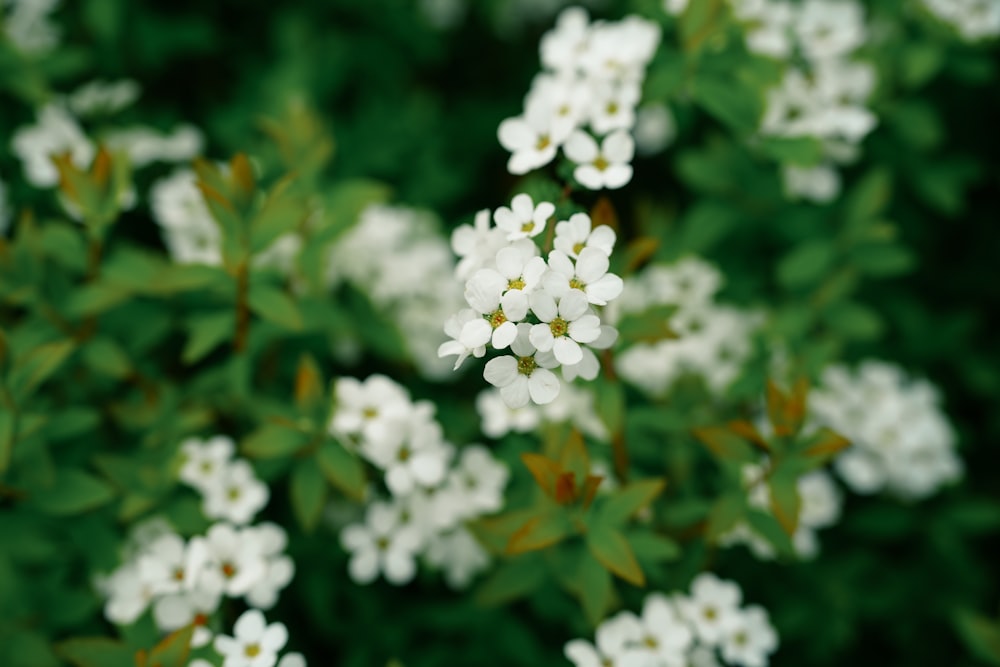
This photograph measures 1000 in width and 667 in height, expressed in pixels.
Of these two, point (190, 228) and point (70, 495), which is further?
point (190, 228)

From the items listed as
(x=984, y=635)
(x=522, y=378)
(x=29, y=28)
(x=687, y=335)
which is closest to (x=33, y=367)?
(x=522, y=378)

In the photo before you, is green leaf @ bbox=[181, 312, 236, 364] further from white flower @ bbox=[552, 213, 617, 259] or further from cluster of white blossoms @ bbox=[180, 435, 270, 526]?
white flower @ bbox=[552, 213, 617, 259]

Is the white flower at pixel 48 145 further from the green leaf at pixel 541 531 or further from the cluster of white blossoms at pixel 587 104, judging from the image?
the green leaf at pixel 541 531

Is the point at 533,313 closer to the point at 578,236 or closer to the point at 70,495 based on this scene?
the point at 578,236

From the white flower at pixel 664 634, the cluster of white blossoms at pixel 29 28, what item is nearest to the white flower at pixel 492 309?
the white flower at pixel 664 634

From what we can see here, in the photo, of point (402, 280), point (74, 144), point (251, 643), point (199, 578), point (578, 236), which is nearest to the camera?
point (578, 236)

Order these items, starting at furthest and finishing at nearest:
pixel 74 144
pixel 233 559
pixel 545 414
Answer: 1. pixel 74 144
2. pixel 545 414
3. pixel 233 559
